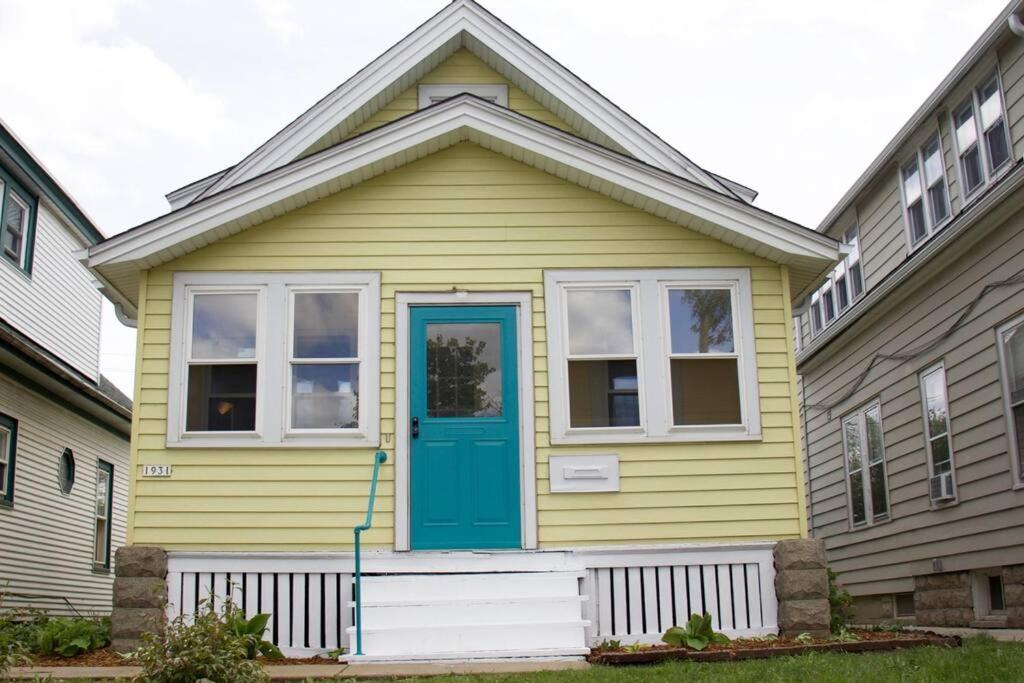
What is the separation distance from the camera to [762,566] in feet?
32.6

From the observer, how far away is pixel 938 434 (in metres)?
13.7

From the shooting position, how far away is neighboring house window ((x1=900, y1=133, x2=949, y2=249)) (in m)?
14.3

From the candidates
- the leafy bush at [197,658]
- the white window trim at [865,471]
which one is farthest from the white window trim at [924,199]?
the leafy bush at [197,658]

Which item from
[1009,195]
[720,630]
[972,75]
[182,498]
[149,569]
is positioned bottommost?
[720,630]

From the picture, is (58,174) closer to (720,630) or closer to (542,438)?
(542,438)

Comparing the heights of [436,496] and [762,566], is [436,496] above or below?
above

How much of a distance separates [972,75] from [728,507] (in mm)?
6460

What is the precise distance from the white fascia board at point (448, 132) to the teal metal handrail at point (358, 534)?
2.56 m

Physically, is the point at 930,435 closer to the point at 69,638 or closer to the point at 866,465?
the point at 866,465

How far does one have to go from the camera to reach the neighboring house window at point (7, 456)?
14500 millimetres

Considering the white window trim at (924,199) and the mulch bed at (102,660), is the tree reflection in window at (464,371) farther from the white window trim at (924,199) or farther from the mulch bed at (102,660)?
the white window trim at (924,199)

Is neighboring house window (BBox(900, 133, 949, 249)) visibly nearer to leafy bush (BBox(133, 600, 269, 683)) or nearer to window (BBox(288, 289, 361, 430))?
window (BBox(288, 289, 361, 430))

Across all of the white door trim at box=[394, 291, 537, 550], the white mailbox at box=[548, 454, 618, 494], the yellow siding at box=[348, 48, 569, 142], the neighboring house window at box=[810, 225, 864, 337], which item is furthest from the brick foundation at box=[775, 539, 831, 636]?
the neighboring house window at box=[810, 225, 864, 337]

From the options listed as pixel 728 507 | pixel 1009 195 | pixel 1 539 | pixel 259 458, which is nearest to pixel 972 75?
pixel 1009 195
